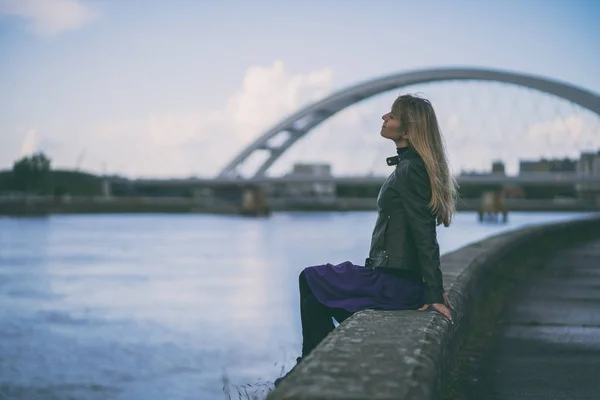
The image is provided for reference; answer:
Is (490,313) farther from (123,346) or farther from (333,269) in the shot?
(123,346)

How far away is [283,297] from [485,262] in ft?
49.0

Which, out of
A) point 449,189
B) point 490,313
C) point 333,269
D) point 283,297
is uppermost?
point 449,189

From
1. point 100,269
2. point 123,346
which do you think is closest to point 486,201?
point 100,269

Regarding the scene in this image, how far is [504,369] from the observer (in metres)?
4.16

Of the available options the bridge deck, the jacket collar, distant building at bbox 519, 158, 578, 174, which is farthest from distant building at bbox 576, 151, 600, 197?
the jacket collar

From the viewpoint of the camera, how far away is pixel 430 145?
357 centimetres

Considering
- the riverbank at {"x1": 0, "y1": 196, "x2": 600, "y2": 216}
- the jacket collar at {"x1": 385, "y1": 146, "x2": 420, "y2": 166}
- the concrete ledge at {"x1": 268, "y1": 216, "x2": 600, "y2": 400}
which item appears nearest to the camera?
the concrete ledge at {"x1": 268, "y1": 216, "x2": 600, "y2": 400}

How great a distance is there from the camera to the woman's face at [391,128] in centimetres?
365

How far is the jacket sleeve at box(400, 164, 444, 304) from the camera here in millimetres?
3467

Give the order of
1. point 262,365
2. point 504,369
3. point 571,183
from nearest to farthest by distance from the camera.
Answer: point 504,369 → point 262,365 → point 571,183

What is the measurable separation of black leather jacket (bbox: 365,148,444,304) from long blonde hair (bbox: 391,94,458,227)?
0.15 feet

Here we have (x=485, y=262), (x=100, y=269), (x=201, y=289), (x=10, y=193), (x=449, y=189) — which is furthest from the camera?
(x=10, y=193)

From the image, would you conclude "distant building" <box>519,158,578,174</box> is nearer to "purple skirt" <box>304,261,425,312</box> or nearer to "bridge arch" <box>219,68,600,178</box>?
"bridge arch" <box>219,68,600,178</box>

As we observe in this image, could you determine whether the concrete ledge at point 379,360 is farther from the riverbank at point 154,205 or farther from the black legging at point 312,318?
the riverbank at point 154,205
